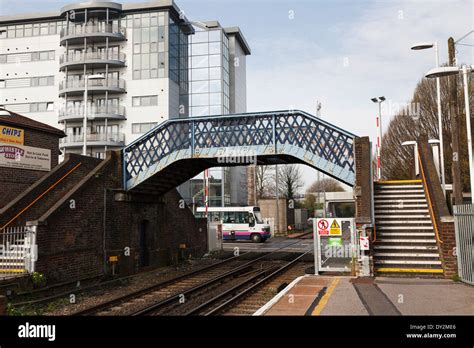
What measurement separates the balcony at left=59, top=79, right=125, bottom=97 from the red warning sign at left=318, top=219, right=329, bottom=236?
38142 millimetres

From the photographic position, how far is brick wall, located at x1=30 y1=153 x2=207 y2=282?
561 inches

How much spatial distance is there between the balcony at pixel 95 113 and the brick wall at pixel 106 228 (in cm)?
2696

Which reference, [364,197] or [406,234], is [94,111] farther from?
[406,234]

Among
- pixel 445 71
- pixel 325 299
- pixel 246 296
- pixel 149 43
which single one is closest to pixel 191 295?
pixel 246 296

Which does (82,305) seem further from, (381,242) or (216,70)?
(216,70)

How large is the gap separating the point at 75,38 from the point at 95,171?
119ft

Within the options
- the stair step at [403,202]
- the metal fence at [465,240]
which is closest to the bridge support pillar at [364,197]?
the stair step at [403,202]

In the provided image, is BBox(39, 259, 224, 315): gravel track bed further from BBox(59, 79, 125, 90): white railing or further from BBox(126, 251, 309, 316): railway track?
BBox(59, 79, 125, 90): white railing

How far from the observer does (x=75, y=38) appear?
47656 mm

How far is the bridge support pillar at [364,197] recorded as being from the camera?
12.8 m

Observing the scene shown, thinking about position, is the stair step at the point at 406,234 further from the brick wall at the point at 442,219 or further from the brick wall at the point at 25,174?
the brick wall at the point at 25,174

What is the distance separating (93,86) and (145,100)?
233 inches

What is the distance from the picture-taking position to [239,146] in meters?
17.4
